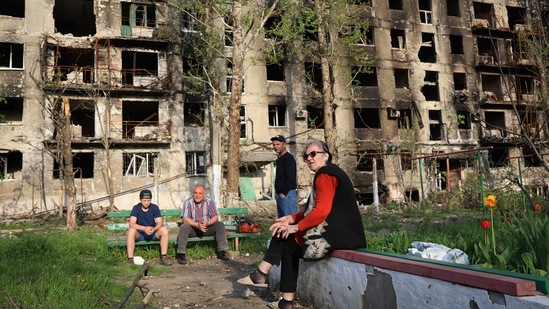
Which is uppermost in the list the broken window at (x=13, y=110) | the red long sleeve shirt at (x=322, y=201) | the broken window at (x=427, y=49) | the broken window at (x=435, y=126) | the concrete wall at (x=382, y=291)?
the broken window at (x=427, y=49)

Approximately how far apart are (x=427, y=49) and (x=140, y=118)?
2142cm

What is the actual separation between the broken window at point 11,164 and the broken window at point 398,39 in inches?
985

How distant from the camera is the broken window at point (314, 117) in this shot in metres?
26.9

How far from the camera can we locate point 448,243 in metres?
4.32

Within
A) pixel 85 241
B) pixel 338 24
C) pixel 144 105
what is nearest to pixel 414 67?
pixel 338 24

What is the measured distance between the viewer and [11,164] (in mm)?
21547

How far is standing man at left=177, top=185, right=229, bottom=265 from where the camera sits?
7645mm

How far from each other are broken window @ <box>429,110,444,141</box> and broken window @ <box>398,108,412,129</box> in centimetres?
156

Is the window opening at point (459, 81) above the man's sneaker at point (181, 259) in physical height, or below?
above

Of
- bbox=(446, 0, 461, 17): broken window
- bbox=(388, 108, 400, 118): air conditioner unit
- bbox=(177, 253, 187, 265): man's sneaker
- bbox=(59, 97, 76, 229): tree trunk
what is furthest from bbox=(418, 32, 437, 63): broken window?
bbox=(177, 253, 187, 265): man's sneaker

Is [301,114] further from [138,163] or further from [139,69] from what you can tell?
[138,163]

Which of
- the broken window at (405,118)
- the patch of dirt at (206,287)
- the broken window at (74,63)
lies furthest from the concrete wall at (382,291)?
the broken window at (405,118)

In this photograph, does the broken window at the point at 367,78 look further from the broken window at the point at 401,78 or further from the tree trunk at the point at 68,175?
the tree trunk at the point at 68,175

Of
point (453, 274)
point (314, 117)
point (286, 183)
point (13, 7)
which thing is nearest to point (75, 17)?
point (13, 7)
